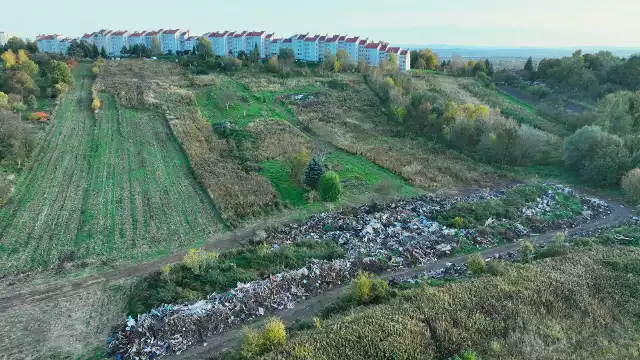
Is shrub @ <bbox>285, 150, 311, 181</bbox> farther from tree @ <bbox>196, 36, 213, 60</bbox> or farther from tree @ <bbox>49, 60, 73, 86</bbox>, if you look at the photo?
tree @ <bbox>196, 36, 213, 60</bbox>

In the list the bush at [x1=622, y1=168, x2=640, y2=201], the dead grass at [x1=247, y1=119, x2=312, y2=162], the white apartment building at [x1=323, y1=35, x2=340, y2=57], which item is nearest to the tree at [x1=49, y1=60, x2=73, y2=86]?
the dead grass at [x1=247, y1=119, x2=312, y2=162]

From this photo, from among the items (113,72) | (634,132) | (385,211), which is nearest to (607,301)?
(385,211)

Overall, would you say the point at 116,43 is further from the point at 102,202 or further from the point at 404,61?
the point at 102,202

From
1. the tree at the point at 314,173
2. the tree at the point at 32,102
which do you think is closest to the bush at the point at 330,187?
the tree at the point at 314,173

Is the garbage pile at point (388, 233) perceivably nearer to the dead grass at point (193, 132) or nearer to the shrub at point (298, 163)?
the dead grass at point (193, 132)

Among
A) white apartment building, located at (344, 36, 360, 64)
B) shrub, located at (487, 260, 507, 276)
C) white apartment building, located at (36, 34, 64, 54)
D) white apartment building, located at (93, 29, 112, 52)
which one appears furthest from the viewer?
white apartment building, located at (36, 34, 64, 54)

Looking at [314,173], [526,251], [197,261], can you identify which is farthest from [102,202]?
[526,251]
